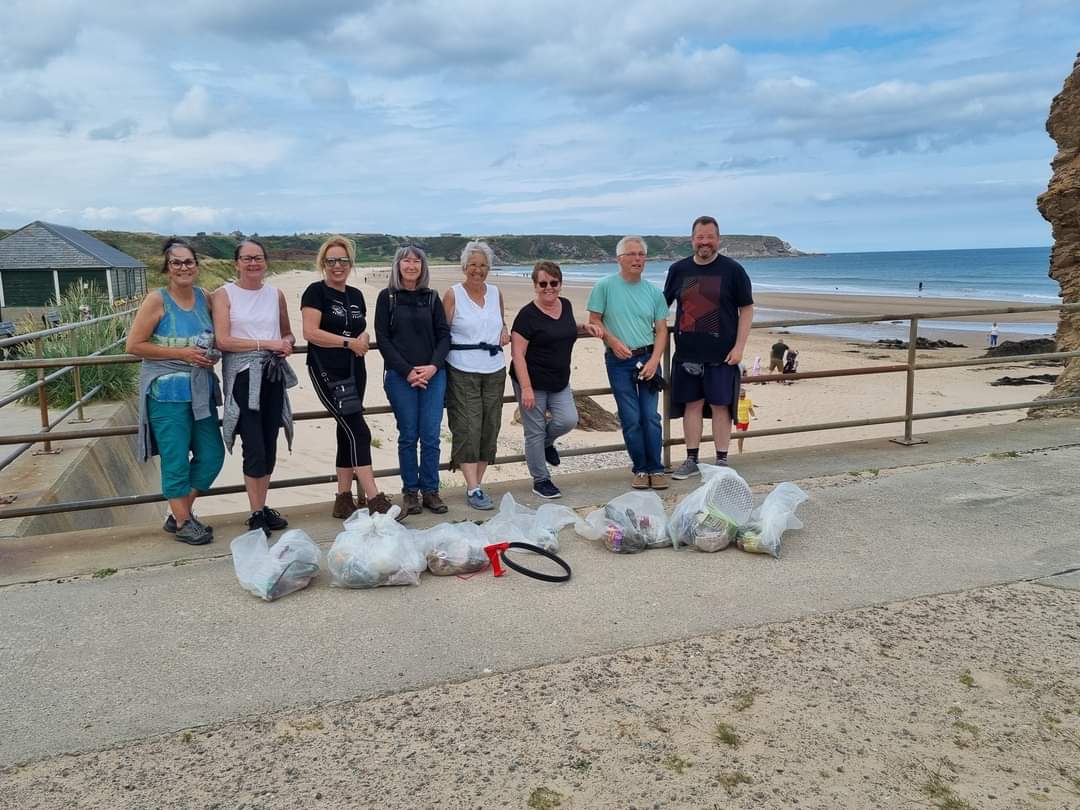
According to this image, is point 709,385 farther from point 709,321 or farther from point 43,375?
point 43,375

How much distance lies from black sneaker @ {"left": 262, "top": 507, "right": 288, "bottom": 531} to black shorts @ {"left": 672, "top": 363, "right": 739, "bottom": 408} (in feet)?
8.06

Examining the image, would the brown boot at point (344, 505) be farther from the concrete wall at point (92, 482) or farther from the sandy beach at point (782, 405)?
the concrete wall at point (92, 482)

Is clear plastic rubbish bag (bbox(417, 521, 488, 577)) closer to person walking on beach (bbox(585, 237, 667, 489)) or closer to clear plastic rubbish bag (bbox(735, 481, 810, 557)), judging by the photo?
clear plastic rubbish bag (bbox(735, 481, 810, 557))

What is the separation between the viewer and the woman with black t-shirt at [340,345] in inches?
167

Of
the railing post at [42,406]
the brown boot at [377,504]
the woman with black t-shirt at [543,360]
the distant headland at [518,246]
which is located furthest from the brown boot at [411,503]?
the distant headland at [518,246]

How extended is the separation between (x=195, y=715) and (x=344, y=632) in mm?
658

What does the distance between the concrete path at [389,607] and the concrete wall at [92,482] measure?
39.8 inches

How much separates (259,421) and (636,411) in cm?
214

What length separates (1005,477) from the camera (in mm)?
5133

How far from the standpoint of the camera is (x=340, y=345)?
427cm

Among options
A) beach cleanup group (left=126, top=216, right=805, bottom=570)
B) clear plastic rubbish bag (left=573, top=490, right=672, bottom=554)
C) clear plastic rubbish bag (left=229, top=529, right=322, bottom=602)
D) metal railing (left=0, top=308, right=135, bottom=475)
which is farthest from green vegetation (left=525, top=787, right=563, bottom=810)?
metal railing (left=0, top=308, right=135, bottom=475)

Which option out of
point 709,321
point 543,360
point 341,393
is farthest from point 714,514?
point 341,393

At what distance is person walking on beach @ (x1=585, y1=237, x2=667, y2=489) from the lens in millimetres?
4902

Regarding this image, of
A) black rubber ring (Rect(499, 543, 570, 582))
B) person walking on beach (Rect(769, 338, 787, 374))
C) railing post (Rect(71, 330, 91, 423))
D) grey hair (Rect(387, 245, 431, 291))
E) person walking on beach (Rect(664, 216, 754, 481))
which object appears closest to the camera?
black rubber ring (Rect(499, 543, 570, 582))
